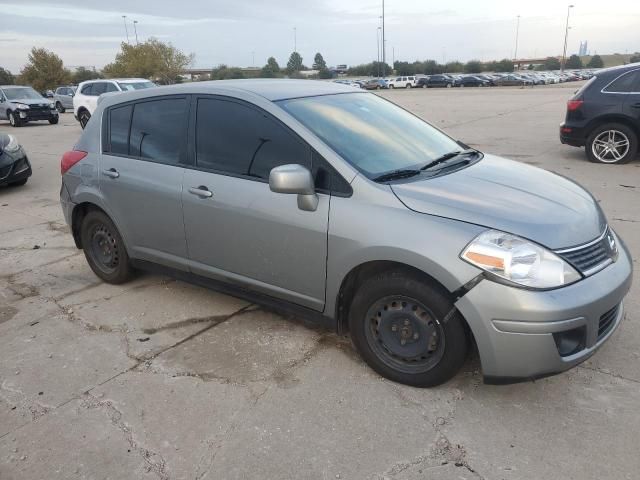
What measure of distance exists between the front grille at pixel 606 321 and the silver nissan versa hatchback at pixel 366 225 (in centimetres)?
1

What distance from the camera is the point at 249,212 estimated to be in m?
3.33

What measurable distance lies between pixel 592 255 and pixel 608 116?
23.4ft

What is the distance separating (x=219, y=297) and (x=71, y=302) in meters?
1.27

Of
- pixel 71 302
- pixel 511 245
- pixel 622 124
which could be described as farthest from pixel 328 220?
pixel 622 124

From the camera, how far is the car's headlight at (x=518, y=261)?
2.52 metres

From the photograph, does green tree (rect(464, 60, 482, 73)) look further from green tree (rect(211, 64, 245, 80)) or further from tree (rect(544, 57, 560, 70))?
green tree (rect(211, 64, 245, 80))

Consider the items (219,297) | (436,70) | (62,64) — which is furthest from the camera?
(436,70)

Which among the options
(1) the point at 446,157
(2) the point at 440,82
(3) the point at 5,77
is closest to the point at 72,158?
(1) the point at 446,157

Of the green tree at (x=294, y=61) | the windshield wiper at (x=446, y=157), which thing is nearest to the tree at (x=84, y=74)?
the green tree at (x=294, y=61)

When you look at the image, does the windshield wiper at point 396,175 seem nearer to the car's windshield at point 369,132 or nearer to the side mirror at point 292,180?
the car's windshield at point 369,132

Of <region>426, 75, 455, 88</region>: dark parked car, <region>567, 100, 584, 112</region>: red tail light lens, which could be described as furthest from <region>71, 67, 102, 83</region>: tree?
<region>567, 100, 584, 112</region>: red tail light lens

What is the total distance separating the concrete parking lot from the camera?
2.46m

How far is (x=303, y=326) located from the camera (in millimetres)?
3789

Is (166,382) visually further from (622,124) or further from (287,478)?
(622,124)
